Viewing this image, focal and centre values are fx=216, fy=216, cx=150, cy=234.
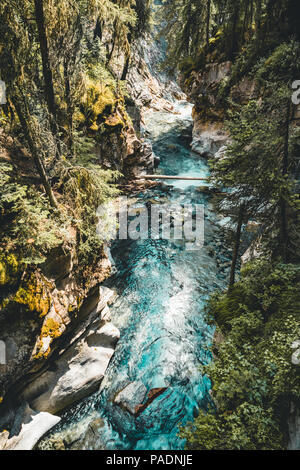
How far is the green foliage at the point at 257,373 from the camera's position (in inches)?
156

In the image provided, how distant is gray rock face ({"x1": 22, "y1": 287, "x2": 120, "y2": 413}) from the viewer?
225 inches

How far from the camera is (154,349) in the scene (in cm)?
733

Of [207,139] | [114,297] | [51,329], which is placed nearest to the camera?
[51,329]

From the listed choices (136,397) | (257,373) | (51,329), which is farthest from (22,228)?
(257,373)

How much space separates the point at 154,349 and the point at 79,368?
7.96ft

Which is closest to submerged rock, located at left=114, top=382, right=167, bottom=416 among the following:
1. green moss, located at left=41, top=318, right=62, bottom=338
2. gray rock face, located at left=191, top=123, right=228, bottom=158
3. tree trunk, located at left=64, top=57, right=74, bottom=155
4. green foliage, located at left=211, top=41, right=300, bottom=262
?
green moss, located at left=41, top=318, right=62, bottom=338

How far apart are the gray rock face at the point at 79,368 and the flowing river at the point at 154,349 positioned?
1.16 ft

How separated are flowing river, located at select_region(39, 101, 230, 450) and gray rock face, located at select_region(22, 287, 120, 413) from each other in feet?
1.16

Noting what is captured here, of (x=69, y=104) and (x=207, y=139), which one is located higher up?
(x=207, y=139)

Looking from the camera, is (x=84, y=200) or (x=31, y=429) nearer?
(x=31, y=429)

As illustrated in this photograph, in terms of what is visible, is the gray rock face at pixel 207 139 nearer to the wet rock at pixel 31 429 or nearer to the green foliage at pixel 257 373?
the green foliage at pixel 257 373

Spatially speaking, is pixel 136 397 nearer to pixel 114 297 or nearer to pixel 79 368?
pixel 79 368
